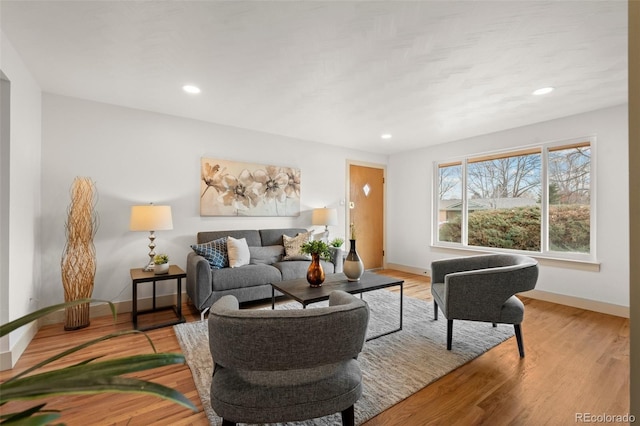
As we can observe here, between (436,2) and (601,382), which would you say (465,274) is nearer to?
(601,382)

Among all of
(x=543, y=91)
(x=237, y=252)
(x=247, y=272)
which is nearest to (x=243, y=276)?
(x=247, y=272)

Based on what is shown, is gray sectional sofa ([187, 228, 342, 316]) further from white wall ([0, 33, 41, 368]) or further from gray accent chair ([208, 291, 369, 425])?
gray accent chair ([208, 291, 369, 425])

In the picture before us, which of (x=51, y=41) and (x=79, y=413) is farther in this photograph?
(x=51, y=41)

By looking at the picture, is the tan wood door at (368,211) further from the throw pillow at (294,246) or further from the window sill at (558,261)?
the window sill at (558,261)

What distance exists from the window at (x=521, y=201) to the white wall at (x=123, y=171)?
3.25m

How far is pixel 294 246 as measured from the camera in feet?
12.9

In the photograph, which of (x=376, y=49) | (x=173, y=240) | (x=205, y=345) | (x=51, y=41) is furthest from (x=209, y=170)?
(x=376, y=49)

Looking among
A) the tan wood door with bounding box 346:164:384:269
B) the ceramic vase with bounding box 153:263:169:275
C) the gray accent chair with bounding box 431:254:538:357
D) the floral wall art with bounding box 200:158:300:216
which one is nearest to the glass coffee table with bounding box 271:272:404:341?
the gray accent chair with bounding box 431:254:538:357

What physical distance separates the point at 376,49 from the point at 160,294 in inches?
137

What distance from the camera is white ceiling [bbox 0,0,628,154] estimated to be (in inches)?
70.2

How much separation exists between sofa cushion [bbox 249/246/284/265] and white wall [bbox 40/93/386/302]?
1.69 feet

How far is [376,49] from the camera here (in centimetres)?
216

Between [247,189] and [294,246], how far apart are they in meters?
1.07

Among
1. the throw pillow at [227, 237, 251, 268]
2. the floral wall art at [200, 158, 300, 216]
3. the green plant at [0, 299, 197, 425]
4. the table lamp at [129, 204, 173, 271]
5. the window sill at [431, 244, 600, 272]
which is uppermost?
the floral wall art at [200, 158, 300, 216]
